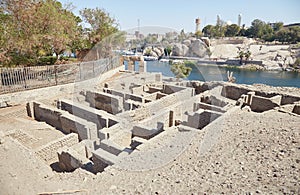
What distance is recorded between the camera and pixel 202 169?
14.9ft

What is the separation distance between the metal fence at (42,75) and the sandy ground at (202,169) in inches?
196

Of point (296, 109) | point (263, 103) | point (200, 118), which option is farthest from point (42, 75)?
point (296, 109)

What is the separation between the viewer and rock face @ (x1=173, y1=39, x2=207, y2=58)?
65.9 m

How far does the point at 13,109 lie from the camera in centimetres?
1034

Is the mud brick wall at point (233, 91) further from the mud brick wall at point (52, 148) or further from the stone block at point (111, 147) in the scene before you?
the mud brick wall at point (52, 148)

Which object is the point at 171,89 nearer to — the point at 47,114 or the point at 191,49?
the point at 47,114

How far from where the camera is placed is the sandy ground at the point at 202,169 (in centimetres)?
379

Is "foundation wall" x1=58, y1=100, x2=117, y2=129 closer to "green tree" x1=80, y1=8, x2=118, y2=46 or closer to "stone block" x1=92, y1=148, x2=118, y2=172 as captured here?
"stone block" x1=92, y1=148, x2=118, y2=172

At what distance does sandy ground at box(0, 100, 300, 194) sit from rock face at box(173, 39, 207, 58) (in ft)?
203

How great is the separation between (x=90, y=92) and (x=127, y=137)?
5.37m

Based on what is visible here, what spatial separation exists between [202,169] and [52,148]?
5.00 meters

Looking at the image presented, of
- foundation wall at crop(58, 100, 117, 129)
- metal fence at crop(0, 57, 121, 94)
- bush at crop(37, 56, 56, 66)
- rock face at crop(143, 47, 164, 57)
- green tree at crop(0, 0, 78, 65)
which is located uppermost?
rock face at crop(143, 47, 164, 57)

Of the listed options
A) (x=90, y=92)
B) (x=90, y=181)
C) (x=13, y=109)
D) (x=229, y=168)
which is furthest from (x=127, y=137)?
(x=13, y=109)

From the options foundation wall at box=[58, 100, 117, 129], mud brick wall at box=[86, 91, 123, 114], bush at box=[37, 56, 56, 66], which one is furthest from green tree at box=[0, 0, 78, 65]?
foundation wall at box=[58, 100, 117, 129]
